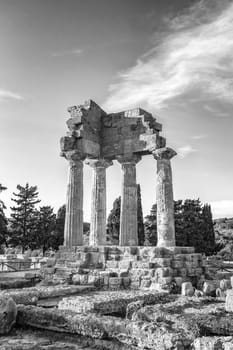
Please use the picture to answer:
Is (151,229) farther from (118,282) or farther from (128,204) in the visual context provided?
(118,282)

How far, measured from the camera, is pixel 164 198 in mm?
18094

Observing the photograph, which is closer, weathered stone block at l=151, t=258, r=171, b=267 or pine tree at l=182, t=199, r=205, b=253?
weathered stone block at l=151, t=258, r=171, b=267

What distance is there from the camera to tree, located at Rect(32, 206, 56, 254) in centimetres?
4494

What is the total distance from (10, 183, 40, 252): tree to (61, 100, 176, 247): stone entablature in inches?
1067

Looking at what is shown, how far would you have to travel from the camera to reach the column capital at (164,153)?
1812 cm

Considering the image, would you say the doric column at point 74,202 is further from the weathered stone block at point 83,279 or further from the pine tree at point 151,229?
the pine tree at point 151,229

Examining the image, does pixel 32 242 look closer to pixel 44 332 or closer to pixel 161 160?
pixel 161 160

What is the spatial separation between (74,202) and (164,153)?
18.0ft

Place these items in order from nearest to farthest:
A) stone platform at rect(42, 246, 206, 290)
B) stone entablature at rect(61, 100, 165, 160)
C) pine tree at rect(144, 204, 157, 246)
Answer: stone platform at rect(42, 246, 206, 290)
stone entablature at rect(61, 100, 165, 160)
pine tree at rect(144, 204, 157, 246)

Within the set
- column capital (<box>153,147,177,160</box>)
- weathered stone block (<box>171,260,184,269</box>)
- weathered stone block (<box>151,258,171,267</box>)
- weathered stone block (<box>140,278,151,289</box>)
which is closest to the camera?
weathered stone block (<box>140,278,151,289</box>)

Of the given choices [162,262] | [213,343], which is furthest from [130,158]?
[213,343]

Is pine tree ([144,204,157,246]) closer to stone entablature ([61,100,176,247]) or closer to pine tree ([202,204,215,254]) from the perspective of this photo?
pine tree ([202,204,215,254])

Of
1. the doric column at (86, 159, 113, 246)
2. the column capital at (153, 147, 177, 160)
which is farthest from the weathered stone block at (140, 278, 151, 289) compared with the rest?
the column capital at (153, 147, 177, 160)

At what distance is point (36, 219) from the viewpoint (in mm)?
46344
